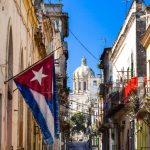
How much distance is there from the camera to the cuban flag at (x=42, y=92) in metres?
11.7

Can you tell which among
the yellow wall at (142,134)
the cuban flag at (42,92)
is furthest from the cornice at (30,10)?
the yellow wall at (142,134)

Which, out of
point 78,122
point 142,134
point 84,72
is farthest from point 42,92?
point 84,72

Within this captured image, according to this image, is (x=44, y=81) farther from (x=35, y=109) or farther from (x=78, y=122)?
(x=78, y=122)

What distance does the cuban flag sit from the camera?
11.7 metres

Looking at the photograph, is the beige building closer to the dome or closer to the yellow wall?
the yellow wall

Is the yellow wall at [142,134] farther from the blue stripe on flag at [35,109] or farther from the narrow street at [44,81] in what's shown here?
the blue stripe on flag at [35,109]

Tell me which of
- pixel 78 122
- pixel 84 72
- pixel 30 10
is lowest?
pixel 78 122

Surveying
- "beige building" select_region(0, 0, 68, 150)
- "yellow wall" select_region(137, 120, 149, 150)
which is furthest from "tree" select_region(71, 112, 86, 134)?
"beige building" select_region(0, 0, 68, 150)

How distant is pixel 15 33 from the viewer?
15.3 m

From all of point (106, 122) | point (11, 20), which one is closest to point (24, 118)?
point (11, 20)

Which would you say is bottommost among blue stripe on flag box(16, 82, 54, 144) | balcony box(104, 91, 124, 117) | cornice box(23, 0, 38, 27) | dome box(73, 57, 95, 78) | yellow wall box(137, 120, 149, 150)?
yellow wall box(137, 120, 149, 150)

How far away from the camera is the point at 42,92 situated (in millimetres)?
12016

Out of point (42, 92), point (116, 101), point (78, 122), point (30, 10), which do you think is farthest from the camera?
point (78, 122)

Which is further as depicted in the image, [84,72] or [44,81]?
[84,72]
